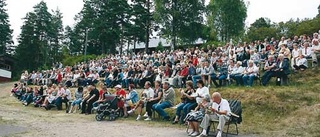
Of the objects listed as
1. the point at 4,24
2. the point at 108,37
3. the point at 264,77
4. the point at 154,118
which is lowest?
the point at 154,118

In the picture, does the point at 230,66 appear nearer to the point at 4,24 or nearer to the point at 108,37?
the point at 108,37

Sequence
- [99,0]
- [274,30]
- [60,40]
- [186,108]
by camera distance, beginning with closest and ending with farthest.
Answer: [186,108], [274,30], [99,0], [60,40]

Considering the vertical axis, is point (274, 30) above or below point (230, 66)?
above

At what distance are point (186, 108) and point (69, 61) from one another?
40.3 m

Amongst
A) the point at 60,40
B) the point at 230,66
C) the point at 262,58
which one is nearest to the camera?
the point at 230,66

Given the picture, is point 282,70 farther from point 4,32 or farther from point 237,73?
point 4,32

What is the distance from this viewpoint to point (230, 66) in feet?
48.1

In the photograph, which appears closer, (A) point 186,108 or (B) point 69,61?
(A) point 186,108

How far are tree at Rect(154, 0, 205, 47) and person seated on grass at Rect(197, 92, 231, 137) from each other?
100.0ft

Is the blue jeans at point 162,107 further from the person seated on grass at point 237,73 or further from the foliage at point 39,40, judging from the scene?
the foliage at point 39,40

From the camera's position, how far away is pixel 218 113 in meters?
8.49

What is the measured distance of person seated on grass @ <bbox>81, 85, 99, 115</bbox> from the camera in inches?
571

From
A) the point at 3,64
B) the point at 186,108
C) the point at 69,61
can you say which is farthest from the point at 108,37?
the point at 186,108

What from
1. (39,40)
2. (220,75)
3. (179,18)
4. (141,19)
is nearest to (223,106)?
(220,75)
